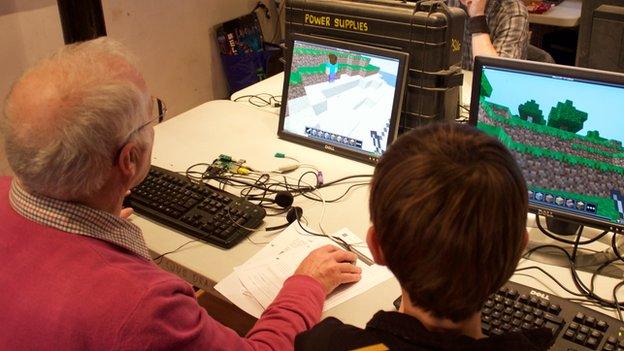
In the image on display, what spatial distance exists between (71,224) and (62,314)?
15 centimetres

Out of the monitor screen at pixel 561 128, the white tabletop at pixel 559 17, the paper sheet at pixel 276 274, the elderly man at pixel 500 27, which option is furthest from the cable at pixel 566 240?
the white tabletop at pixel 559 17

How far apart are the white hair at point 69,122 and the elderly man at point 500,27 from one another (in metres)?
1.94

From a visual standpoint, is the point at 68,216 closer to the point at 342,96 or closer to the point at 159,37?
the point at 342,96

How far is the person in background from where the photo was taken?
2.58 ft

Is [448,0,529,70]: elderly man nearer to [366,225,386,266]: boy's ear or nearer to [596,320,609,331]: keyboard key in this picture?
[596,320,609,331]: keyboard key

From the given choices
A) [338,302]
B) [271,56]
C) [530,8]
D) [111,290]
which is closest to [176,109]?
[271,56]

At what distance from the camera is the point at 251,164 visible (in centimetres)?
190

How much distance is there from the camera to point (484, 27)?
2.70 m

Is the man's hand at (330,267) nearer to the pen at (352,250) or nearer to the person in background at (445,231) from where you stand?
the pen at (352,250)

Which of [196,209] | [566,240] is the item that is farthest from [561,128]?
[196,209]

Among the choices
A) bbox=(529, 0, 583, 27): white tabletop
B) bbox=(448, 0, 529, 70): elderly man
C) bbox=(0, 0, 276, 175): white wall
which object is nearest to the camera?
bbox=(448, 0, 529, 70): elderly man

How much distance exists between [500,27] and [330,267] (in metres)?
1.81

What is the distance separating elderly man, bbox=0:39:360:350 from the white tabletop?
3.13 meters

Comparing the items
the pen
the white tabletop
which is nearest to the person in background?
the pen
